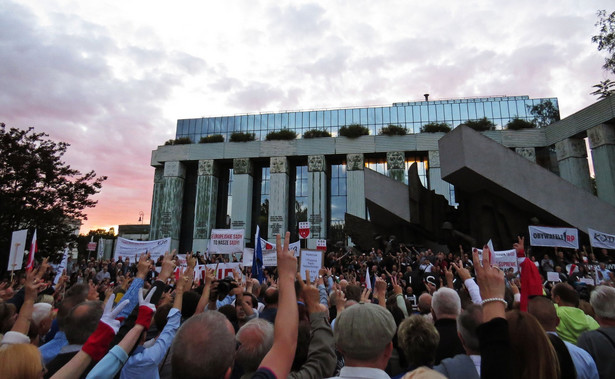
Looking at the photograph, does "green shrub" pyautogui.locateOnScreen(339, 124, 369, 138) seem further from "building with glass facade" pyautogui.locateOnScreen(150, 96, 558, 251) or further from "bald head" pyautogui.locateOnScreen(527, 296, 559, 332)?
"bald head" pyautogui.locateOnScreen(527, 296, 559, 332)

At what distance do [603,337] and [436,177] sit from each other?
3575 cm

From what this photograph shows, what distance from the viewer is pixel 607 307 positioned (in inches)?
118

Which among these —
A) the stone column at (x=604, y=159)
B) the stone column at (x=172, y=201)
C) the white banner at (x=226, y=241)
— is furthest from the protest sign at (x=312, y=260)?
the stone column at (x=172, y=201)

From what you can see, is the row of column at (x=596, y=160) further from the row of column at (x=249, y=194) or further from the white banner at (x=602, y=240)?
the white banner at (x=602, y=240)

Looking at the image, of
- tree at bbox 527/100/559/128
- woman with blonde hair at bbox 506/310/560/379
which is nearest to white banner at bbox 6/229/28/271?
woman with blonde hair at bbox 506/310/560/379

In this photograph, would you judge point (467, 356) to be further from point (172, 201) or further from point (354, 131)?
point (172, 201)

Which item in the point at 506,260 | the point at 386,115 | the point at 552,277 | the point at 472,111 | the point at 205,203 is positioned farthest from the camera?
the point at 386,115

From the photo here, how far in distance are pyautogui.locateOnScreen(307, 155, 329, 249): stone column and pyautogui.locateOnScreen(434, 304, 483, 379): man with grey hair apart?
3494 cm

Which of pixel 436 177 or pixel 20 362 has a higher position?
pixel 436 177

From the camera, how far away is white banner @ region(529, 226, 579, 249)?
12.6 meters

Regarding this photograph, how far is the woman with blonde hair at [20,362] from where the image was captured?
1617mm

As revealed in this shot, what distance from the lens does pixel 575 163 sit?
30688 mm

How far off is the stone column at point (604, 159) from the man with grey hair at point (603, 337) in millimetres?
29029

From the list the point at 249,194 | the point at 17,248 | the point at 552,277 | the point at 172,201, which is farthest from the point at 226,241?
the point at 172,201
